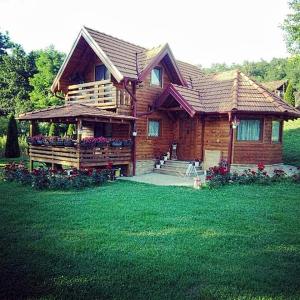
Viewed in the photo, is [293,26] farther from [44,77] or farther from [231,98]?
[44,77]

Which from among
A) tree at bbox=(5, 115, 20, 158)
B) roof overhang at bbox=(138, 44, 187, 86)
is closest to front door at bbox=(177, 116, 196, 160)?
roof overhang at bbox=(138, 44, 187, 86)

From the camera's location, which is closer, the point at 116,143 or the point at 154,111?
the point at 116,143

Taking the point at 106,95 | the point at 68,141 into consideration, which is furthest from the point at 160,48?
the point at 68,141

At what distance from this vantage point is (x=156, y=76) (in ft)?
59.3

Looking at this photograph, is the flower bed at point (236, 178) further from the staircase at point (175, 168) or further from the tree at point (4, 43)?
the tree at point (4, 43)

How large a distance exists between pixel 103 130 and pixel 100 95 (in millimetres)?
2347

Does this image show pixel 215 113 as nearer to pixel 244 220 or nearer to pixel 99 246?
pixel 244 220

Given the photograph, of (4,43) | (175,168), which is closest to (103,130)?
(175,168)

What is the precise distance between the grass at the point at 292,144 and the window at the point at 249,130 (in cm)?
451

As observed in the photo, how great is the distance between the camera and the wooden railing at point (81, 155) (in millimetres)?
13688

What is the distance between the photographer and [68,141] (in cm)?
1413

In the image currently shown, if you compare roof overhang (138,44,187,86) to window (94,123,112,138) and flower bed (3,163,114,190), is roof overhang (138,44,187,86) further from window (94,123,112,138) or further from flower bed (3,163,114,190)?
flower bed (3,163,114,190)

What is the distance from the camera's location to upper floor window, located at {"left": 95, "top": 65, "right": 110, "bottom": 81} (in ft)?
57.4

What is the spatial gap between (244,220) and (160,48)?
40.3ft
